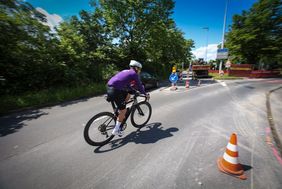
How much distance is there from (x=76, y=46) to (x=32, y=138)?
8.48 meters

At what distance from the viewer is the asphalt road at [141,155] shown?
2338mm

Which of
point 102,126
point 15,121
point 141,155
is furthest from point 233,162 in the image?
point 15,121

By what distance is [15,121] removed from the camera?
199 inches

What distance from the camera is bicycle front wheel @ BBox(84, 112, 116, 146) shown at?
335 centimetres

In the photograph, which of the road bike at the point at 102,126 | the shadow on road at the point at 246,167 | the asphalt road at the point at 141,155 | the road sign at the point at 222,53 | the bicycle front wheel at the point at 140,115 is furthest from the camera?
the road sign at the point at 222,53

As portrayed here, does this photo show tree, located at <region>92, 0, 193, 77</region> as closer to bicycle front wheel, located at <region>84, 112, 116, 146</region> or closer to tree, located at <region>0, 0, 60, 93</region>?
tree, located at <region>0, 0, 60, 93</region>

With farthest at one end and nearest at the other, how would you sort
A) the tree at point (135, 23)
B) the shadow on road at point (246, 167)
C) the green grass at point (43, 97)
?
the tree at point (135, 23) < the green grass at point (43, 97) < the shadow on road at point (246, 167)

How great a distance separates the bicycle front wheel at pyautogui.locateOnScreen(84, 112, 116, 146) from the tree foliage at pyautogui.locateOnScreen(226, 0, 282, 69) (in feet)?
93.0

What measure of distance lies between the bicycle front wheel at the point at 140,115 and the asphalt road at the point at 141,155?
19cm

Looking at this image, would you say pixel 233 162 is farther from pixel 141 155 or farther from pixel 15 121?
pixel 15 121

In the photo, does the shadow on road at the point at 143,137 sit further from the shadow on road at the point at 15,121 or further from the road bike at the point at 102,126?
the shadow on road at the point at 15,121

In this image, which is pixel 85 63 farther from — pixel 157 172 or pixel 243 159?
pixel 243 159

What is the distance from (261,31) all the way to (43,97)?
3124 cm

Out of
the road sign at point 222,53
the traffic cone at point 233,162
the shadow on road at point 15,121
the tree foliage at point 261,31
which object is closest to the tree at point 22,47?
the shadow on road at point 15,121
